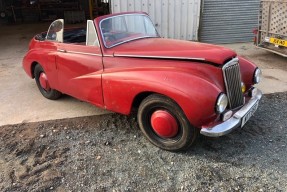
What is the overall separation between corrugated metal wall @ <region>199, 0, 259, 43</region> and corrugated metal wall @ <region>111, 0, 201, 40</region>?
29 cm

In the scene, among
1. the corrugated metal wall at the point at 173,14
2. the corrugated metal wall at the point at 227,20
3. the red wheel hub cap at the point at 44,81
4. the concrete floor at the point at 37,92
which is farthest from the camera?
the corrugated metal wall at the point at 227,20

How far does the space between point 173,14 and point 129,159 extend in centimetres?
591

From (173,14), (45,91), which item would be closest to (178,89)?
(45,91)

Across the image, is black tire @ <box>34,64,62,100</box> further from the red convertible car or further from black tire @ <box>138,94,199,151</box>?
black tire @ <box>138,94,199,151</box>

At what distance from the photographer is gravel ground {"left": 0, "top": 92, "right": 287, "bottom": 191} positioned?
2842mm

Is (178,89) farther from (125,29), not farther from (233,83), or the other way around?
(125,29)

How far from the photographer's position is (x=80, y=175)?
2998 mm

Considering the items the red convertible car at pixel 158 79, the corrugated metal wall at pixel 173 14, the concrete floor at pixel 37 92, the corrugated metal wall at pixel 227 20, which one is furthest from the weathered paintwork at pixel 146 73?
the corrugated metal wall at pixel 227 20

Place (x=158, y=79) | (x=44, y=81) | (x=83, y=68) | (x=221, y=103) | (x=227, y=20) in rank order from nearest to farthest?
(x=221, y=103), (x=158, y=79), (x=83, y=68), (x=44, y=81), (x=227, y=20)

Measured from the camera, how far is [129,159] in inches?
128

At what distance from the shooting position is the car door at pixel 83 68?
3.75 meters

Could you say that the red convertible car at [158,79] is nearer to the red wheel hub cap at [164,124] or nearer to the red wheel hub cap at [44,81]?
the red wheel hub cap at [164,124]

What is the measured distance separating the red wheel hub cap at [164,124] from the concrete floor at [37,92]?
52.2 inches

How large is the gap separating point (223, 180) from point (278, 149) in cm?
95
